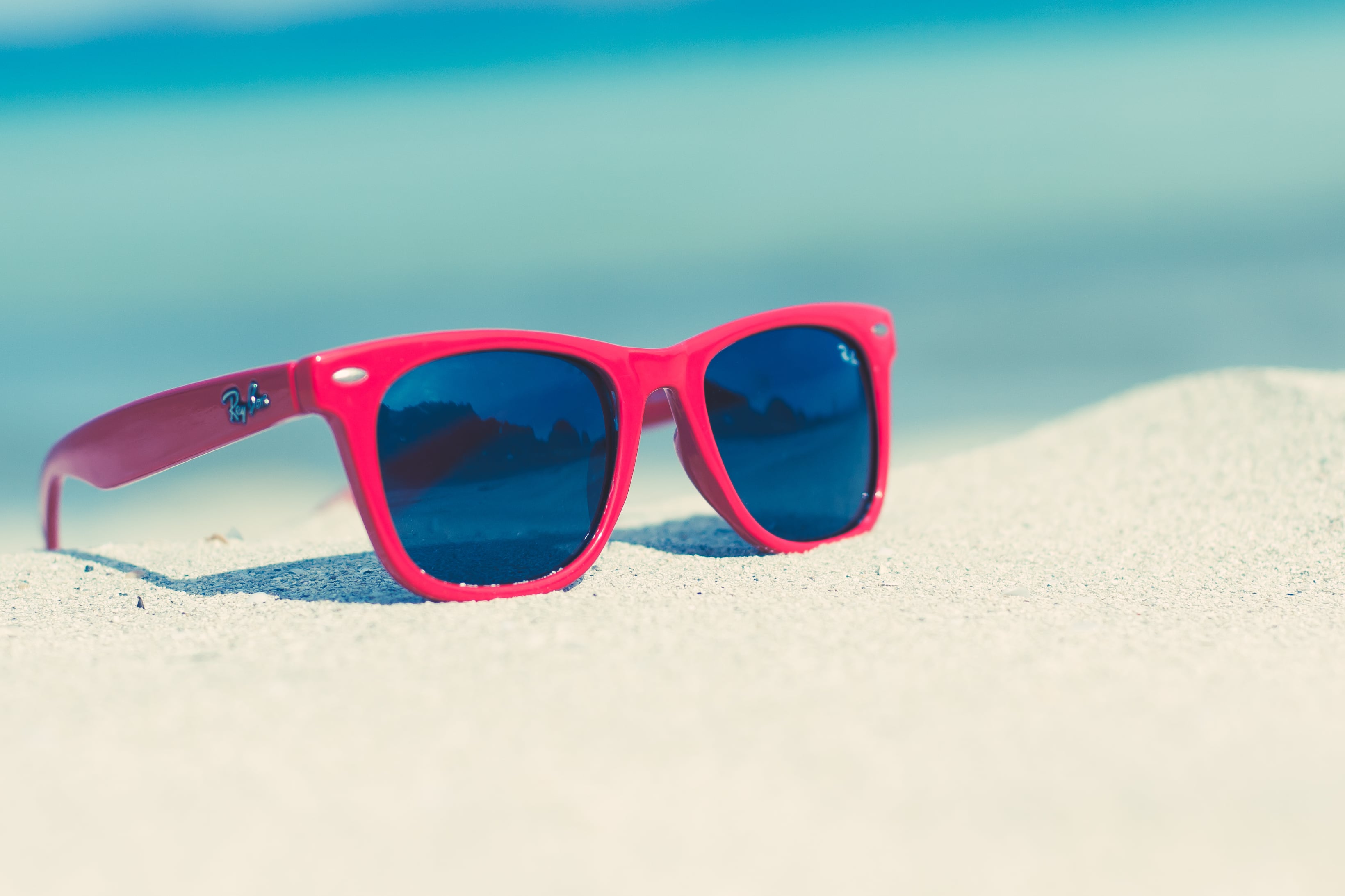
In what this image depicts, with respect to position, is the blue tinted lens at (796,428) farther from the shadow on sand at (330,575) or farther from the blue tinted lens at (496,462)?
the blue tinted lens at (496,462)

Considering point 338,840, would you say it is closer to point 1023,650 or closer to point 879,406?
point 1023,650

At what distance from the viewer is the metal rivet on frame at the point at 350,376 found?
1.65 meters

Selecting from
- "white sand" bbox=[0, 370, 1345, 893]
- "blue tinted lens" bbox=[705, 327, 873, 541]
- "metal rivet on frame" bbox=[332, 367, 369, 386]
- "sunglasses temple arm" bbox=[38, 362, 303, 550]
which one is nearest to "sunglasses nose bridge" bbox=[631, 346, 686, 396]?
"blue tinted lens" bbox=[705, 327, 873, 541]

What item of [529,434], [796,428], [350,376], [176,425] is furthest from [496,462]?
[796,428]

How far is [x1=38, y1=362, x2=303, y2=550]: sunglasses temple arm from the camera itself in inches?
65.6

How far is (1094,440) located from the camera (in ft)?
10.7

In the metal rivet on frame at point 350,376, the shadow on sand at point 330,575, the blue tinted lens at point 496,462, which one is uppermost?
the metal rivet on frame at point 350,376

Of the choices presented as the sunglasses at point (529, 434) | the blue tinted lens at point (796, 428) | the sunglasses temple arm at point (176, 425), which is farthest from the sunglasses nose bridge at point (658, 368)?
the sunglasses temple arm at point (176, 425)

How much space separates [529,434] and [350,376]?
38 cm

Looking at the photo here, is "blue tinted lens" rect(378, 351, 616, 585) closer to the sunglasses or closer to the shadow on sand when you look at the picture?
the sunglasses

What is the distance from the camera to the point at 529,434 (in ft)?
6.30

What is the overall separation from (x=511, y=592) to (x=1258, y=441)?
7.53ft

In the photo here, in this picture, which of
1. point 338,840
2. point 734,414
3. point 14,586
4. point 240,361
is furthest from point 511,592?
point 240,361

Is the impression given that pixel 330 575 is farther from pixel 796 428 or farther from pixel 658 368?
pixel 796 428
